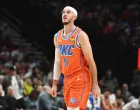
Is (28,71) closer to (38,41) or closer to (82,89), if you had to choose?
(38,41)

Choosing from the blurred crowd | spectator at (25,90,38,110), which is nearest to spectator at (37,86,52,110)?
the blurred crowd

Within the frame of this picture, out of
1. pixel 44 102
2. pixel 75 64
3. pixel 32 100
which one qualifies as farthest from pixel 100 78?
pixel 75 64

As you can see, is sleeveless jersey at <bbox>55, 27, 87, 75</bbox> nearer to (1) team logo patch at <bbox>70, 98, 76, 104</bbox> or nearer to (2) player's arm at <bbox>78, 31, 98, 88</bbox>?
(2) player's arm at <bbox>78, 31, 98, 88</bbox>

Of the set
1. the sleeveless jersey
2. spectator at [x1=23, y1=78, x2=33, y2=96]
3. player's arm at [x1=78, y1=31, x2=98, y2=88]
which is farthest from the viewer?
spectator at [x1=23, y1=78, x2=33, y2=96]

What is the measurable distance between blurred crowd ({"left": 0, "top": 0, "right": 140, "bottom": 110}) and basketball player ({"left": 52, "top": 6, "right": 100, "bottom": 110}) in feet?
13.5

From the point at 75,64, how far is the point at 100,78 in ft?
39.2

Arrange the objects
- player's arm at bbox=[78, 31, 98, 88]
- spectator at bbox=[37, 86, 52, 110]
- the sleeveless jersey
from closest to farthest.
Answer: player's arm at bbox=[78, 31, 98, 88] < the sleeveless jersey < spectator at bbox=[37, 86, 52, 110]

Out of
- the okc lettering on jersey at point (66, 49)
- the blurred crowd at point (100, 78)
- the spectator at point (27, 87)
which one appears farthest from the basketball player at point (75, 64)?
the spectator at point (27, 87)

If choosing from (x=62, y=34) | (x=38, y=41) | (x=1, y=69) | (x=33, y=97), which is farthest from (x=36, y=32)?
(x=62, y=34)

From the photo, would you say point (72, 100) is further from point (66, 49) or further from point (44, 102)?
point (44, 102)

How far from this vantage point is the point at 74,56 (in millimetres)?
8688

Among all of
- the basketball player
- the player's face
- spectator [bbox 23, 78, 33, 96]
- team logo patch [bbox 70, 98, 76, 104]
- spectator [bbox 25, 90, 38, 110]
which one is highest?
the player's face

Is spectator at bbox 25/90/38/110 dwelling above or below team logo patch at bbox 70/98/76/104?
below

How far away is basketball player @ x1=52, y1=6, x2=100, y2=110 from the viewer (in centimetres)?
856
